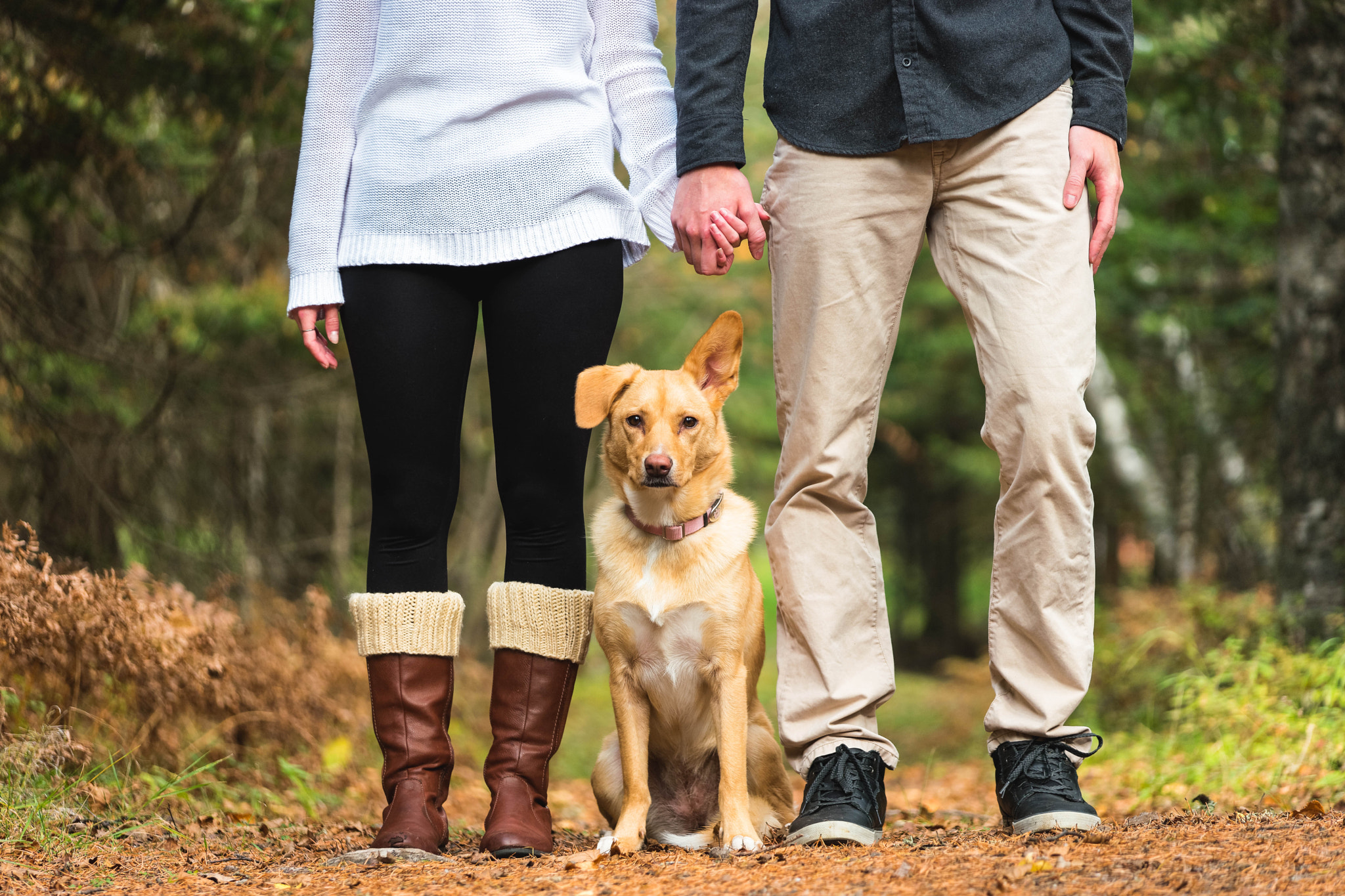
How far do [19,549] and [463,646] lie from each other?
20.4ft

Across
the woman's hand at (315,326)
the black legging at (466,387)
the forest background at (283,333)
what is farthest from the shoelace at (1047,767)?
the woman's hand at (315,326)

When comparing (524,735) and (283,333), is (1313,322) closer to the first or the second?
(524,735)

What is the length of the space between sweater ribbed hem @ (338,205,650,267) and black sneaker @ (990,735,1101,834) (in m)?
1.71

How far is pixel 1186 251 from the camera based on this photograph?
973 centimetres

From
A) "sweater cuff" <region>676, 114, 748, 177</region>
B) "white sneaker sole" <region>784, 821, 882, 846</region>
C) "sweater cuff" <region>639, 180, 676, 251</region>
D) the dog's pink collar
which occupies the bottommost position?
"white sneaker sole" <region>784, 821, 882, 846</region>

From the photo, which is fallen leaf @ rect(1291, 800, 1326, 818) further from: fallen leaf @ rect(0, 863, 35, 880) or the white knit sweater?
fallen leaf @ rect(0, 863, 35, 880)

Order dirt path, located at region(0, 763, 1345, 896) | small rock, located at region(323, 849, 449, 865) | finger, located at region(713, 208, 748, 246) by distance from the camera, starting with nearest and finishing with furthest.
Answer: dirt path, located at region(0, 763, 1345, 896)
small rock, located at region(323, 849, 449, 865)
finger, located at region(713, 208, 748, 246)

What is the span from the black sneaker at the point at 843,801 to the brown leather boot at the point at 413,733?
3.02ft

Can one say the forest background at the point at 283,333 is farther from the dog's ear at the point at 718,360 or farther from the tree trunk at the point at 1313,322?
the dog's ear at the point at 718,360

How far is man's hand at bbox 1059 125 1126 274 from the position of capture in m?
2.86

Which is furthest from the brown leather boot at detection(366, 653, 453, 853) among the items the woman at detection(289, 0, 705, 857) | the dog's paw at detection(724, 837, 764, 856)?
the dog's paw at detection(724, 837, 764, 856)

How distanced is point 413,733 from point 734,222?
1555mm

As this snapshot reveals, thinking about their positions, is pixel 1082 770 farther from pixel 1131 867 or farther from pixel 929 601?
pixel 929 601

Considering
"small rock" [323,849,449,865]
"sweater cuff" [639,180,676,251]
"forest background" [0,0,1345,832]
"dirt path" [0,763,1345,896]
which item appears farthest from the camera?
"forest background" [0,0,1345,832]
